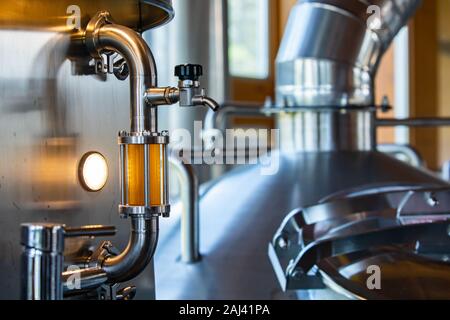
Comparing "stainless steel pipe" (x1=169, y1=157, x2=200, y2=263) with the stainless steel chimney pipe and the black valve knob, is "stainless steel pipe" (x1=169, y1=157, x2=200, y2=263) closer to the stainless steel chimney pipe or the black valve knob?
the stainless steel chimney pipe

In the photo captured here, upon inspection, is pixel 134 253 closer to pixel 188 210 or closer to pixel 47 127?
pixel 47 127

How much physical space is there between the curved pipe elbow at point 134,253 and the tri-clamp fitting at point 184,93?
0.12 metres

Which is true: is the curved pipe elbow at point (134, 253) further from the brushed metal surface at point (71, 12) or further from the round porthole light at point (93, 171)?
the brushed metal surface at point (71, 12)

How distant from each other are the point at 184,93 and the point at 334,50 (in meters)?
0.72

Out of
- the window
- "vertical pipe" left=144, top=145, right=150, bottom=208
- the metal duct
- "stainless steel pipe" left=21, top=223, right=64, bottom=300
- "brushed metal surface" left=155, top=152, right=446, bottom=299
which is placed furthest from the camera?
the window

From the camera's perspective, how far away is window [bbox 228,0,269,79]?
3789mm

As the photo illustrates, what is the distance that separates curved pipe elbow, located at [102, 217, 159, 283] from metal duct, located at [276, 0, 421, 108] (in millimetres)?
729

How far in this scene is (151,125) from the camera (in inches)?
26.7

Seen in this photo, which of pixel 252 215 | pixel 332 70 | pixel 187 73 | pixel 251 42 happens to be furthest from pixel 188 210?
pixel 251 42

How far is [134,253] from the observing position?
682mm

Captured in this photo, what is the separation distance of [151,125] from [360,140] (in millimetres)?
794

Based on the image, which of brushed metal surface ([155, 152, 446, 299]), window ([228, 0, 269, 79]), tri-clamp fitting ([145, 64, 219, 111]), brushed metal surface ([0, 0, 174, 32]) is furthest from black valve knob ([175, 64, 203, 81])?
window ([228, 0, 269, 79])
